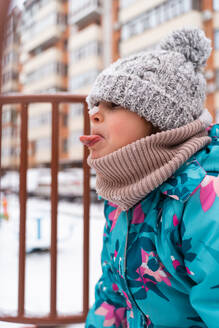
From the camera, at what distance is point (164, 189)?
0.44m

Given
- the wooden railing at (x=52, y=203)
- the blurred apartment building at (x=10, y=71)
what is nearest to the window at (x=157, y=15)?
the blurred apartment building at (x=10, y=71)

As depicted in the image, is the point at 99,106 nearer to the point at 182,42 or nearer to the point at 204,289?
the point at 182,42

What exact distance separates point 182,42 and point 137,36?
10.7 m

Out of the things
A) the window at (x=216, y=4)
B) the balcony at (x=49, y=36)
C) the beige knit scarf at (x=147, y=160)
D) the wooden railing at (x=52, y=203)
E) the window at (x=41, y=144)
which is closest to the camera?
the beige knit scarf at (x=147, y=160)

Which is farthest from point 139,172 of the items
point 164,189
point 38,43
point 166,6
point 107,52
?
point 38,43

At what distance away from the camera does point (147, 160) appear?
44 centimetres

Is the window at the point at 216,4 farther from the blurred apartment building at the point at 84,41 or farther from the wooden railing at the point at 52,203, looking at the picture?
the wooden railing at the point at 52,203

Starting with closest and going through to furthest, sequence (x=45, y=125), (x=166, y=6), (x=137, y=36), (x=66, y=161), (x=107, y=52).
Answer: (x=166, y=6), (x=137, y=36), (x=107, y=52), (x=66, y=161), (x=45, y=125)

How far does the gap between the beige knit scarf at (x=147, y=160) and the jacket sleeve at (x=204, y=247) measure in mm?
56

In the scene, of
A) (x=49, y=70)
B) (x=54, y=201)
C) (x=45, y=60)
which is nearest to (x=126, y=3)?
(x=49, y=70)

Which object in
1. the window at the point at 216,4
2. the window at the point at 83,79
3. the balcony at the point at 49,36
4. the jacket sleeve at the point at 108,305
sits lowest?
the jacket sleeve at the point at 108,305

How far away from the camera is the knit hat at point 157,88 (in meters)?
0.48

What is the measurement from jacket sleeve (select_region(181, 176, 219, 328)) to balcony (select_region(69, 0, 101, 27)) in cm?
1438

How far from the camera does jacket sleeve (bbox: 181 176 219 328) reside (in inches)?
14.4
